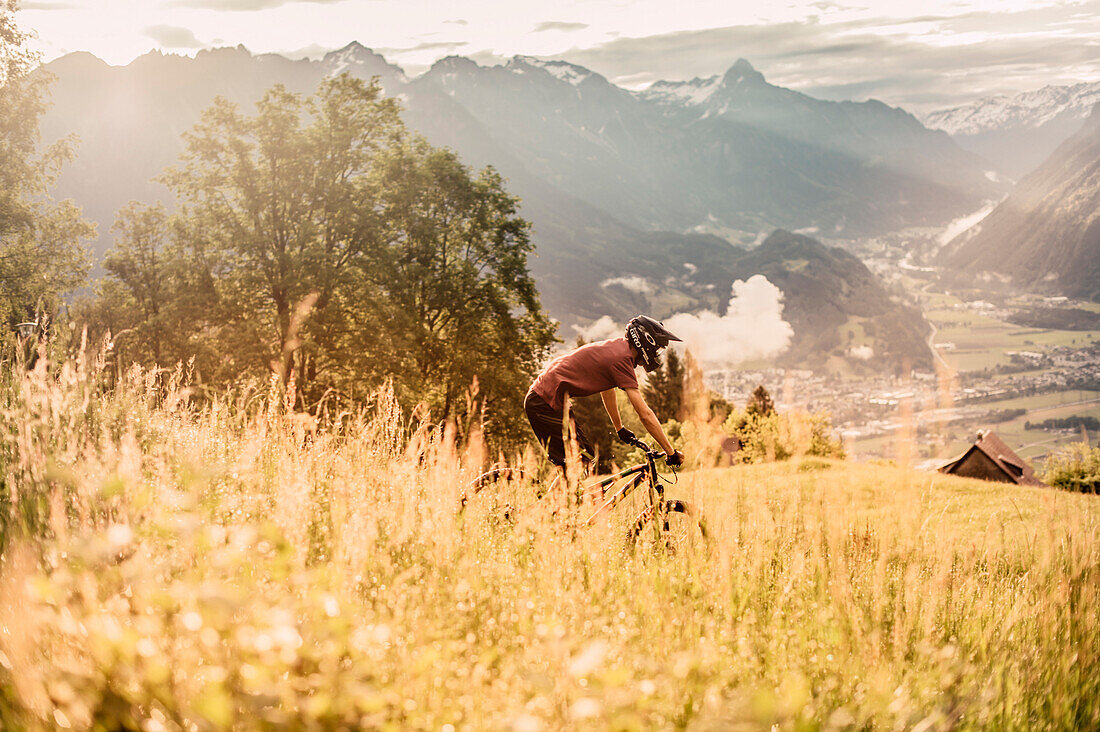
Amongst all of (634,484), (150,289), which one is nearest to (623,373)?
(634,484)

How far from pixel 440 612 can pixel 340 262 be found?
2808cm

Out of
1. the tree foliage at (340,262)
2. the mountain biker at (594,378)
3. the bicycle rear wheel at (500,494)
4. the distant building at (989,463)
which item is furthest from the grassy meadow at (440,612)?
the distant building at (989,463)

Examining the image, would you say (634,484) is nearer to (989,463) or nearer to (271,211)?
(271,211)

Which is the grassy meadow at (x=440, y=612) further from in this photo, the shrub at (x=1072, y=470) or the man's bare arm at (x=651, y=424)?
the shrub at (x=1072, y=470)

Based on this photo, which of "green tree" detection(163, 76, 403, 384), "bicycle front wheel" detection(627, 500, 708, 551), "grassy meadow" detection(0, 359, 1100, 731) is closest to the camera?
"grassy meadow" detection(0, 359, 1100, 731)

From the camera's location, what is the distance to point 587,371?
6754 millimetres

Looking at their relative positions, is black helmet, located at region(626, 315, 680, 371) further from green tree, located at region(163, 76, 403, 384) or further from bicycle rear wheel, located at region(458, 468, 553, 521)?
green tree, located at region(163, 76, 403, 384)

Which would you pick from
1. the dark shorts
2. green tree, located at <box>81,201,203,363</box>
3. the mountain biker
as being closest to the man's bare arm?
the mountain biker

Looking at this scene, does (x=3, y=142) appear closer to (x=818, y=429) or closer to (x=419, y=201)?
(x=419, y=201)

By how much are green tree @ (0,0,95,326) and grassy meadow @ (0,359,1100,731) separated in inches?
928

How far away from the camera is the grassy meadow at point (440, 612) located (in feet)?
8.05

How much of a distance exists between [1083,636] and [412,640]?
4.27 metres

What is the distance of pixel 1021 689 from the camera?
11.9 feet

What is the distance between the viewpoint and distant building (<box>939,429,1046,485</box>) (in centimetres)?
5641
